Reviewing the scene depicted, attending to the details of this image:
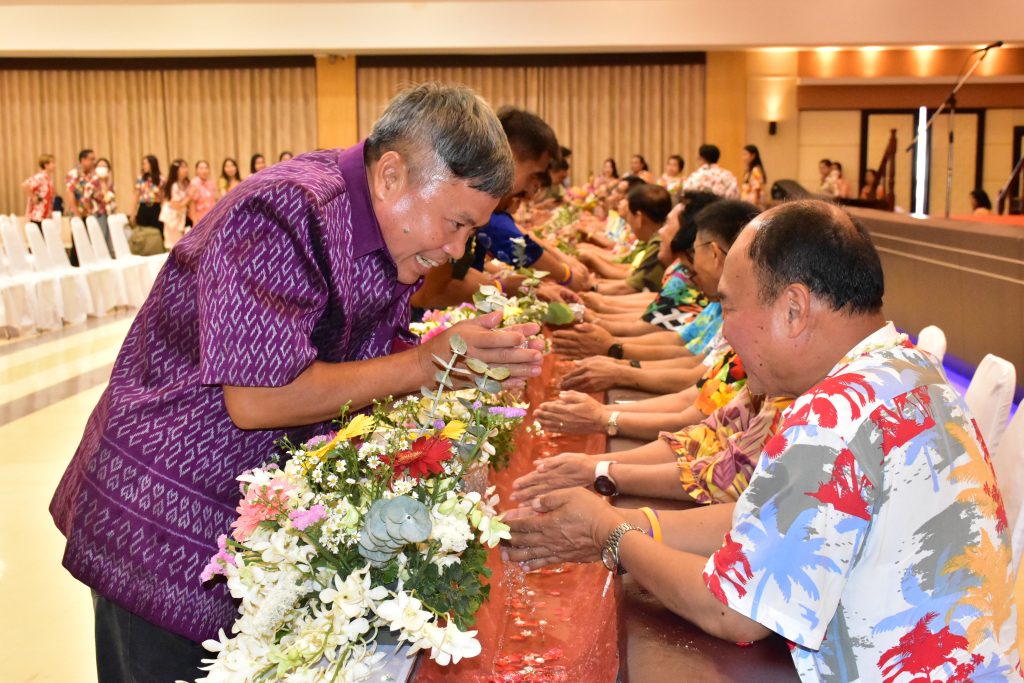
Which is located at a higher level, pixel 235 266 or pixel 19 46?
pixel 19 46

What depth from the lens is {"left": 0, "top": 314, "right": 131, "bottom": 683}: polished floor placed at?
3.23m

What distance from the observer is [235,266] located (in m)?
1.31

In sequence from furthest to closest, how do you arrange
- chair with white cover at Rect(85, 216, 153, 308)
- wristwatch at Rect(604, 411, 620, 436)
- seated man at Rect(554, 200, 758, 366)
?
chair with white cover at Rect(85, 216, 153, 308)
seated man at Rect(554, 200, 758, 366)
wristwatch at Rect(604, 411, 620, 436)

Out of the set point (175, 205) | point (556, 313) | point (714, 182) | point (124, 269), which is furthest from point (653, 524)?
point (175, 205)

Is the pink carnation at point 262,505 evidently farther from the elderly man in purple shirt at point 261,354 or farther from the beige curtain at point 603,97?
the beige curtain at point 603,97

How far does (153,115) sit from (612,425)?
16135 mm

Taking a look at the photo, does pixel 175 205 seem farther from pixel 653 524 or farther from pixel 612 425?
pixel 653 524

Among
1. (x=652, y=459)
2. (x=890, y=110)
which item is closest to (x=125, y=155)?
(x=890, y=110)

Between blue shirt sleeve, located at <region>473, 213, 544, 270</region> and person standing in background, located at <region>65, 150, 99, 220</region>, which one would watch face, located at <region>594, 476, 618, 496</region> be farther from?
person standing in background, located at <region>65, 150, 99, 220</region>

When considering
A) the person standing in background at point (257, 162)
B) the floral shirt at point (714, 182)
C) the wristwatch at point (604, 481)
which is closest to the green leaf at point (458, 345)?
the wristwatch at point (604, 481)

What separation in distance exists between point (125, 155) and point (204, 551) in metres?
17.7

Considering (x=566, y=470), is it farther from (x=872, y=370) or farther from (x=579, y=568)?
(x=872, y=370)

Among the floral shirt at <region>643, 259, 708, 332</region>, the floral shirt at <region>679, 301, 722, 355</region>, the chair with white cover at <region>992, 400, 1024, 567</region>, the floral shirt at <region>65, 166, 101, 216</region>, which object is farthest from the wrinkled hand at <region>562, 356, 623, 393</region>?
the floral shirt at <region>65, 166, 101, 216</region>

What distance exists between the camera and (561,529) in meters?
1.76
